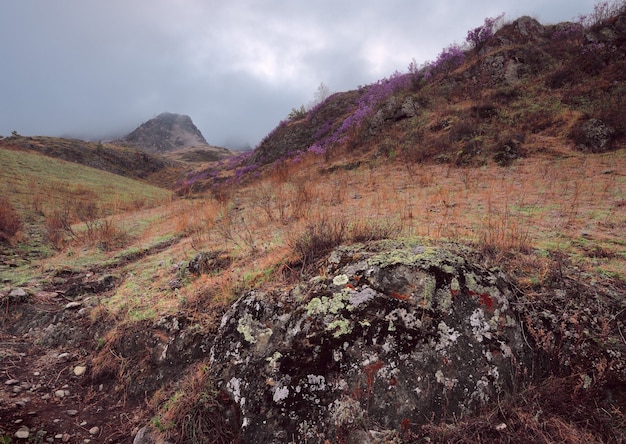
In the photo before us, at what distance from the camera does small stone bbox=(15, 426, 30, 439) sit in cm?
243

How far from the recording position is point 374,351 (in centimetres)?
230

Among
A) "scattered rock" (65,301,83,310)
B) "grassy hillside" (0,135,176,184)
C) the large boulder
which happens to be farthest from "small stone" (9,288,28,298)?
"grassy hillside" (0,135,176,184)

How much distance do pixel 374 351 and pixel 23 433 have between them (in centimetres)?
293

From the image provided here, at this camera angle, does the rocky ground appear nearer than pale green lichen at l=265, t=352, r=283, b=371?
No

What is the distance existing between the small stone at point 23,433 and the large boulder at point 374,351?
60.8 inches

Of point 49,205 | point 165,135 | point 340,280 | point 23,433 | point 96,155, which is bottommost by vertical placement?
point 23,433

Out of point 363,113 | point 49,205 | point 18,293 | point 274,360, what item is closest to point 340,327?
point 274,360

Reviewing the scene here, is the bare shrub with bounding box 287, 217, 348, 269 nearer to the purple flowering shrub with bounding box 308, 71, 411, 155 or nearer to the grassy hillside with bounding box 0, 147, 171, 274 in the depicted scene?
the grassy hillside with bounding box 0, 147, 171, 274

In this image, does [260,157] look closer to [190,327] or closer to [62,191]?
[62,191]

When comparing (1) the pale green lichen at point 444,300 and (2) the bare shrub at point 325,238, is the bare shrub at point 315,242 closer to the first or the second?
(2) the bare shrub at point 325,238

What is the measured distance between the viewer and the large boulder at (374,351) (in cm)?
208

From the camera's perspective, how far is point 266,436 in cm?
215

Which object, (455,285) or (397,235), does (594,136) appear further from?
(455,285)

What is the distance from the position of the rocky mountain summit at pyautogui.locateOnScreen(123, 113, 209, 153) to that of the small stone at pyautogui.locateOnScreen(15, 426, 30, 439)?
99849 millimetres
